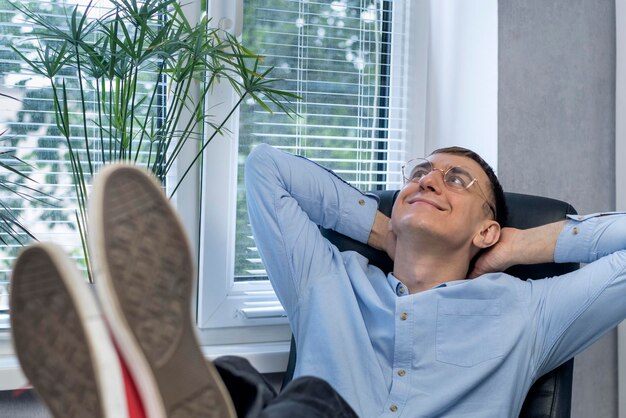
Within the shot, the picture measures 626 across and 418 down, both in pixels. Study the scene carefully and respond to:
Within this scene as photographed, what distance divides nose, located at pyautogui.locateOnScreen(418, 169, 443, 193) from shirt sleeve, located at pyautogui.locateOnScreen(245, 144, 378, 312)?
17 centimetres

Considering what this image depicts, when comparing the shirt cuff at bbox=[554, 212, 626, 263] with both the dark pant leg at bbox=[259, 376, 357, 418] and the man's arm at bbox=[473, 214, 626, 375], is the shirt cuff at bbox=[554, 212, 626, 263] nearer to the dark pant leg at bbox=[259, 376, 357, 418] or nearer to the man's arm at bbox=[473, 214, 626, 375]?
the man's arm at bbox=[473, 214, 626, 375]

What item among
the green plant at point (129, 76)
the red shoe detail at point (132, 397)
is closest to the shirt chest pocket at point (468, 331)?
the green plant at point (129, 76)

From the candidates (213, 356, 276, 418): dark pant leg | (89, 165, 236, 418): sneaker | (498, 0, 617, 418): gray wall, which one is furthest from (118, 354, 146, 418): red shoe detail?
(498, 0, 617, 418): gray wall

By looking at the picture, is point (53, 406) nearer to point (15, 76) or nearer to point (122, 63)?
point (122, 63)

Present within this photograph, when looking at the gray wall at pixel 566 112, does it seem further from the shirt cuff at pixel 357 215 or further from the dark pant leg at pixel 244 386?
the dark pant leg at pixel 244 386

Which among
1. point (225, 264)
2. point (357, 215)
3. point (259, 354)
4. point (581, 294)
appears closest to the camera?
point (581, 294)

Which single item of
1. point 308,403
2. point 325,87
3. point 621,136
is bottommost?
point 308,403

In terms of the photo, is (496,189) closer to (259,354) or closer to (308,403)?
(259,354)

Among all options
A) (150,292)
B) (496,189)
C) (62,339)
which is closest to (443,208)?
(496,189)

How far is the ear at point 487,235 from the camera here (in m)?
1.92

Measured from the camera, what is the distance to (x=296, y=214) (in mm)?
1938

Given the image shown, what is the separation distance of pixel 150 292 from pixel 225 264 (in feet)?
4.65

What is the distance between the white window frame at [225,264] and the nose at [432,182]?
690mm

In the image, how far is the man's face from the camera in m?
1.86
